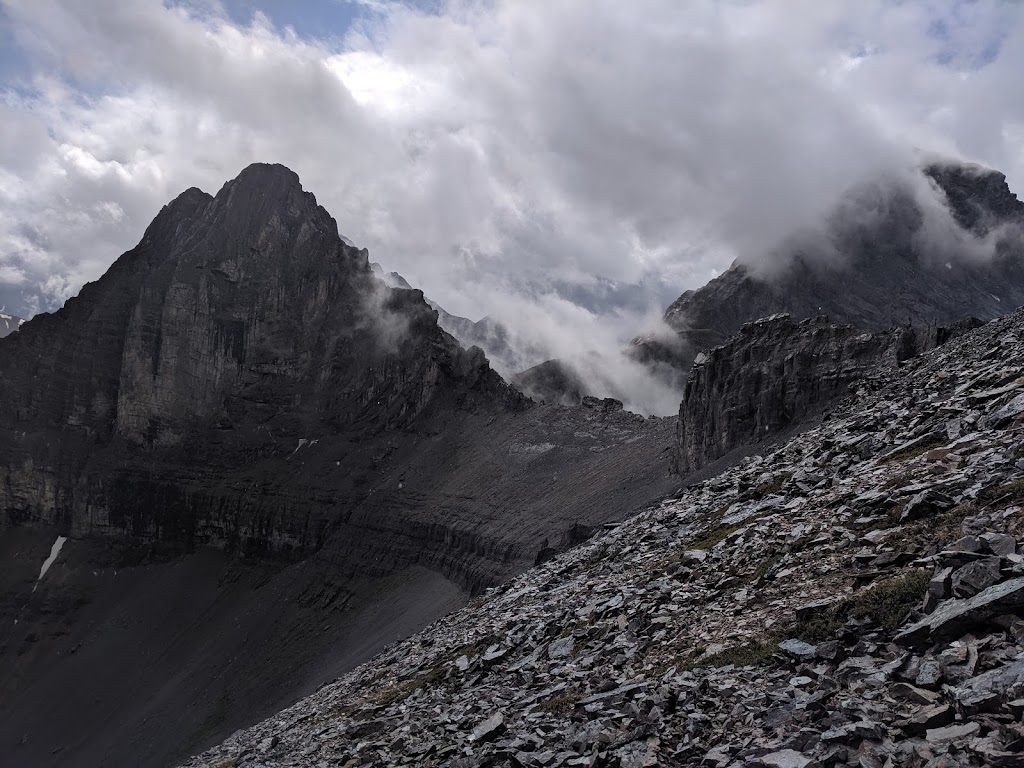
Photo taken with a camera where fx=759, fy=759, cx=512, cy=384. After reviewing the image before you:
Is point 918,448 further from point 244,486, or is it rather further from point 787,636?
point 244,486

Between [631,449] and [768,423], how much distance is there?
3690cm

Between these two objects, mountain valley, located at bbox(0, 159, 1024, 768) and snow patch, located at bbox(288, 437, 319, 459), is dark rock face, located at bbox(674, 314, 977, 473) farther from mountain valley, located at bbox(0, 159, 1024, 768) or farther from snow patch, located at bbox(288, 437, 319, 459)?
snow patch, located at bbox(288, 437, 319, 459)

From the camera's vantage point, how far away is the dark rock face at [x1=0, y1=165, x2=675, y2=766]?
11819 cm

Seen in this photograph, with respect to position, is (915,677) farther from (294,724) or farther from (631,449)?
(631,449)

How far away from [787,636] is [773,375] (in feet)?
263

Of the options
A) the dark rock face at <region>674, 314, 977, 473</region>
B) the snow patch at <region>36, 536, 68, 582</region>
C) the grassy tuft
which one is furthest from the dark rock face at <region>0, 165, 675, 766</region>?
the grassy tuft

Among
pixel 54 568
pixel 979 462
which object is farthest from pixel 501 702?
pixel 54 568

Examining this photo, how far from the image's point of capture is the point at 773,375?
305 feet

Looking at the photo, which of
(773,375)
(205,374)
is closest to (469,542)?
(773,375)

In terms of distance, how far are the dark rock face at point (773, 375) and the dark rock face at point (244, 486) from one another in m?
10.3

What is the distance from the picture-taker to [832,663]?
15297mm

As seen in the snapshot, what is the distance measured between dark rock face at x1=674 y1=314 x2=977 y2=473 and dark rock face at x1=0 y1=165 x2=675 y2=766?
10.3 metres

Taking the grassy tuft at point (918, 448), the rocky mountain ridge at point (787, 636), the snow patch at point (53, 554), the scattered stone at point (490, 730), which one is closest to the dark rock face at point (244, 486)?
the snow patch at point (53, 554)

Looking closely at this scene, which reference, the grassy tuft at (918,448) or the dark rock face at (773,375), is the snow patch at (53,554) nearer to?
the dark rock face at (773,375)
